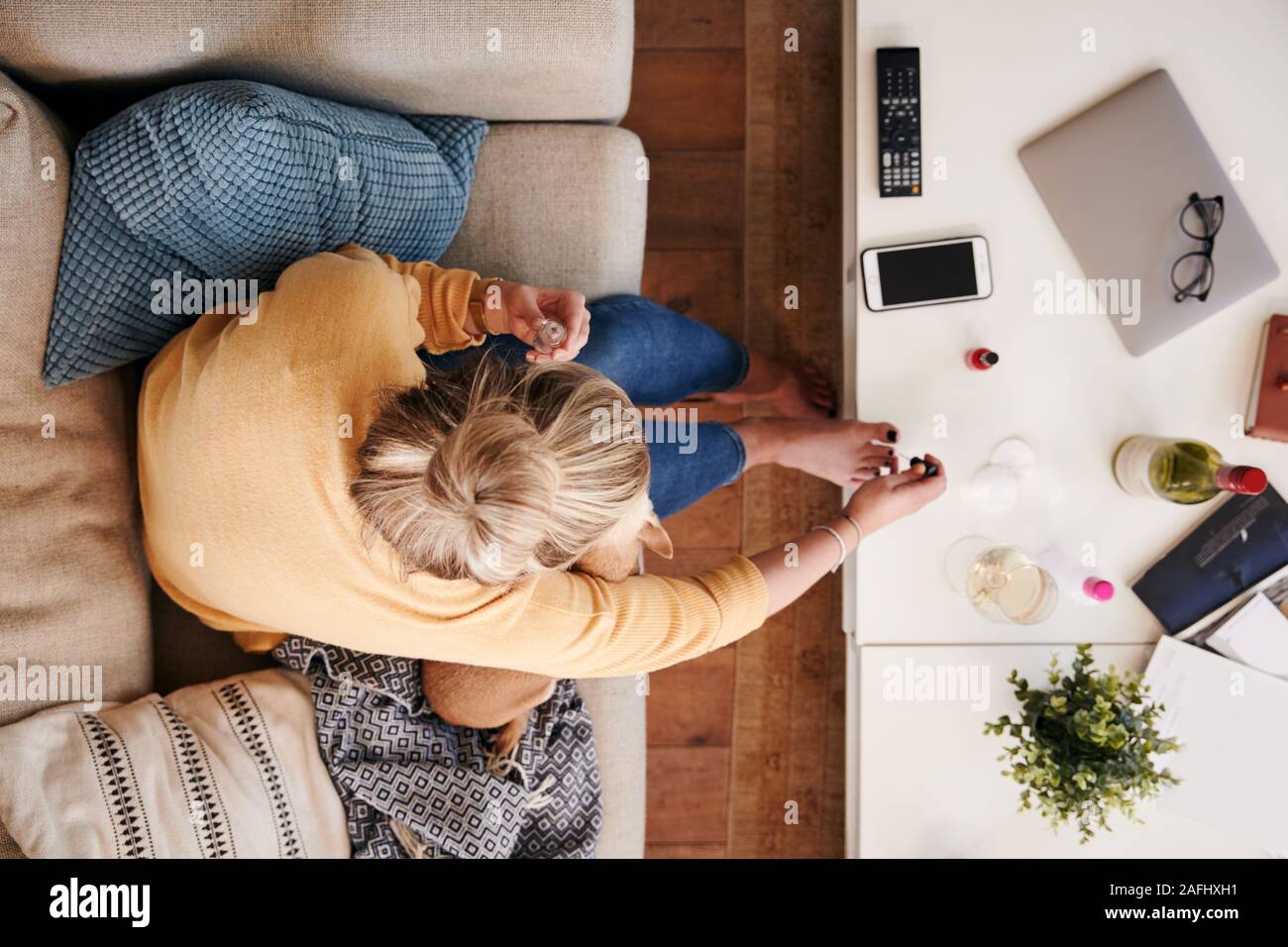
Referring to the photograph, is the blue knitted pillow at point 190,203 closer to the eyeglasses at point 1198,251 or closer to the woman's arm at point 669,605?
the woman's arm at point 669,605

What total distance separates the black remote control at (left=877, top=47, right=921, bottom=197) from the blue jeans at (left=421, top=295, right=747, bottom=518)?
1.31ft

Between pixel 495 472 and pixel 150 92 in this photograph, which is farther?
pixel 150 92

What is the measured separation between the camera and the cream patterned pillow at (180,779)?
936 millimetres

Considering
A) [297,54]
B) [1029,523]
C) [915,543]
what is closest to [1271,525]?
[1029,523]

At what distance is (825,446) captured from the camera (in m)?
1.31

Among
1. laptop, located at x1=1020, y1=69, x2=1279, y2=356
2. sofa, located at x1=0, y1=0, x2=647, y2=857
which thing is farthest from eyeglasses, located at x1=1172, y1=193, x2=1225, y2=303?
sofa, located at x1=0, y1=0, x2=647, y2=857

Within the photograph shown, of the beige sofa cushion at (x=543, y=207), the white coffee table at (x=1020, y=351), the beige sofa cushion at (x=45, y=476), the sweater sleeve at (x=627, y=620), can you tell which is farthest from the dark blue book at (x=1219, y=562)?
the beige sofa cushion at (x=45, y=476)

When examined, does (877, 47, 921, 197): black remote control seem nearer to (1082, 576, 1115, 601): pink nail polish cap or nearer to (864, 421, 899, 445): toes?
(864, 421, 899, 445): toes

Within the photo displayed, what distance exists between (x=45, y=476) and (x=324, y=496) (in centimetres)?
42

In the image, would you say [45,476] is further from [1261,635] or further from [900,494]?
[1261,635]

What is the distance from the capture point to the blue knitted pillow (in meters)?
0.95

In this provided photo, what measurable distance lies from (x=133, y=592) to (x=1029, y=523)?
1206 millimetres

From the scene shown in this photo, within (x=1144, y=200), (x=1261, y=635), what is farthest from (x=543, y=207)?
(x=1261, y=635)
